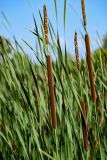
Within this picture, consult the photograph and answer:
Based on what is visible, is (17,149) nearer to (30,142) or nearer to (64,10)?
(30,142)

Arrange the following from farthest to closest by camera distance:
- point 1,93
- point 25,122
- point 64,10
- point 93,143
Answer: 1. point 1,93
2. point 25,122
3. point 93,143
4. point 64,10

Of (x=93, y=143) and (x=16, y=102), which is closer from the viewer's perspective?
(x=93, y=143)

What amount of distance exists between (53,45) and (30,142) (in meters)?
0.47

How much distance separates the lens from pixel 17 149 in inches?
55.2

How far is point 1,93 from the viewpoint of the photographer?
1542mm

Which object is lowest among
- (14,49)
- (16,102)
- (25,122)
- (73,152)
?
(73,152)

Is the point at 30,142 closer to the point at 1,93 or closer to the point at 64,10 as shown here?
the point at 1,93

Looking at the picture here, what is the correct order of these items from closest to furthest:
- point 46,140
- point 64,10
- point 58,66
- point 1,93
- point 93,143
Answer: point 64,10 → point 58,66 → point 93,143 → point 46,140 → point 1,93

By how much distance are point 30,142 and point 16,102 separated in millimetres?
251

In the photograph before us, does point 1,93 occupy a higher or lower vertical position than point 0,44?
lower

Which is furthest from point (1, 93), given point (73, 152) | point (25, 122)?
point (73, 152)

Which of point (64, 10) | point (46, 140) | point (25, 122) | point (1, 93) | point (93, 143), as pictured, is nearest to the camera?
point (64, 10)

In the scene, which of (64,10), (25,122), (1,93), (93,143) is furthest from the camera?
(1,93)

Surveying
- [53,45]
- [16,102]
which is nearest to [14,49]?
[16,102]
